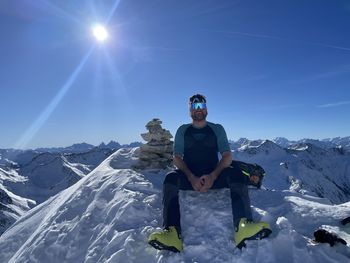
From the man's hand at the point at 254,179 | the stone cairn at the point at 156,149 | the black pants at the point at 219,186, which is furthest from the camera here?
the stone cairn at the point at 156,149

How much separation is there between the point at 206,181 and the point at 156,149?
9.51 meters

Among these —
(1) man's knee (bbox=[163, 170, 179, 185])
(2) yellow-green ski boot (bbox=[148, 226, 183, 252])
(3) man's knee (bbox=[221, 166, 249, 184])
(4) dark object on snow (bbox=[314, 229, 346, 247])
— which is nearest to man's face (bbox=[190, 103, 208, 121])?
(3) man's knee (bbox=[221, 166, 249, 184])

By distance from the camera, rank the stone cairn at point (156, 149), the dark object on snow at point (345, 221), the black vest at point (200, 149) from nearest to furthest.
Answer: the dark object on snow at point (345, 221), the black vest at point (200, 149), the stone cairn at point (156, 149)

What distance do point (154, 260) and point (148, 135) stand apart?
12460mm

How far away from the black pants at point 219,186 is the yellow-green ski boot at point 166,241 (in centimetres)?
42

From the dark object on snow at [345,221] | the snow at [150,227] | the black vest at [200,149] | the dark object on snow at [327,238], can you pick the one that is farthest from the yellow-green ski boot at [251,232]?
the dark object on snow at [345,221]

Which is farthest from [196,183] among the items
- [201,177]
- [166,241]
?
[166,241]

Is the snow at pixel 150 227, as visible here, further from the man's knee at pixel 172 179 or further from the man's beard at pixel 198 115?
the man's beard at pixel 198 115

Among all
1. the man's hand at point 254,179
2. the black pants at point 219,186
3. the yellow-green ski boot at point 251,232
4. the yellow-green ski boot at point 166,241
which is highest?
the man's hand at point 254,179

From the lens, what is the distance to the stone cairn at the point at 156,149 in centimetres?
2003

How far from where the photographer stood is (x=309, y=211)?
12.8 metres

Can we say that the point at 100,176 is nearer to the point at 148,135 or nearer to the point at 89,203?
the point at 89,203

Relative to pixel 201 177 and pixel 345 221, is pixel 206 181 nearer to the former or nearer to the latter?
pixel 201 177

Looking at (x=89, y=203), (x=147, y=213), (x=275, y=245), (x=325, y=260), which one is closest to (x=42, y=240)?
(x=89, y=203)
